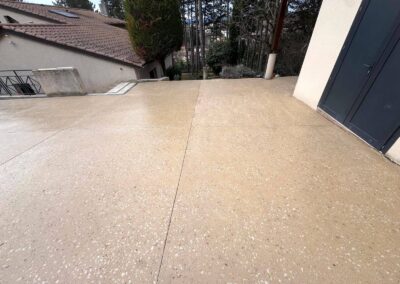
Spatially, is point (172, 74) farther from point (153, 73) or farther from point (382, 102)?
point (382, 102)

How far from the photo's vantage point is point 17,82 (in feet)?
24.8

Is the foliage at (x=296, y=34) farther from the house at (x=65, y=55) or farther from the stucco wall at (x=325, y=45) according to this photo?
the house at (x=65, y=55)

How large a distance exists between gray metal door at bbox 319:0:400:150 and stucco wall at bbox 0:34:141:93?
21.2 ft

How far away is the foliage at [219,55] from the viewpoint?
Result: 31.5 ft

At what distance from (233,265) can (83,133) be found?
2.86m

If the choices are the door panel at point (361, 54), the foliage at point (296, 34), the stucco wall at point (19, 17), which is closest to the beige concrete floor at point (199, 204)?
the door panel at point (361, 54)

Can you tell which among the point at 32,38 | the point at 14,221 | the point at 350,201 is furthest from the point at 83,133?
the point at 32,38

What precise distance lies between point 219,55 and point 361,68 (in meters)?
8.38

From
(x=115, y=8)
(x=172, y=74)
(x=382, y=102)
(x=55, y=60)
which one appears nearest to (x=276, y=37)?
(x=382, y=102)

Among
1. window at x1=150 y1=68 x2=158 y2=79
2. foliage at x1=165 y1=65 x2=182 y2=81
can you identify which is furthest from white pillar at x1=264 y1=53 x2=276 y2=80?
foliage at x1=165 y1=65 x2=182 y2=81

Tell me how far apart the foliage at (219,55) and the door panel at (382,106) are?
845 centimetres

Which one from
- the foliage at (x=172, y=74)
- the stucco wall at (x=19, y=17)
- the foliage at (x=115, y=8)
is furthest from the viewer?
the foliage at (x=115, y=8)

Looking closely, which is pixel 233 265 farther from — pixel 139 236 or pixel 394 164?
pixel 394 164

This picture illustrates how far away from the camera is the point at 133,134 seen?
8.86 feet
